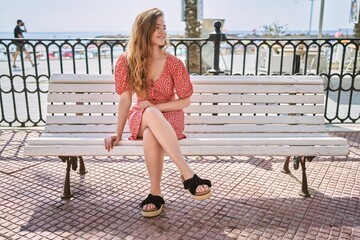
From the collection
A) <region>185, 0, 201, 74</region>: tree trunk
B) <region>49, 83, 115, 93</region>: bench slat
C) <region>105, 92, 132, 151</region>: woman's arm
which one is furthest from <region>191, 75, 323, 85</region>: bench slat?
<region>185, 0, 201, 74</region>: tree trunk

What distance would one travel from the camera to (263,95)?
12.6 feet

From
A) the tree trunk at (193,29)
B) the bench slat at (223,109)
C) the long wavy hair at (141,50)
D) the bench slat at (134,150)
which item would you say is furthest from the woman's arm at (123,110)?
the tree trunk at (193,29)

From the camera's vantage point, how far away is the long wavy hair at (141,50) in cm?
324

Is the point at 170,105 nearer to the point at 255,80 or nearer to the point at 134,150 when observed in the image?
the point at 134,150

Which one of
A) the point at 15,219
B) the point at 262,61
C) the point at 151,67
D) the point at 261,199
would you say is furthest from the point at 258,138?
the point at 262,61

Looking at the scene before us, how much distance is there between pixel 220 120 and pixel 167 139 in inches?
35.2

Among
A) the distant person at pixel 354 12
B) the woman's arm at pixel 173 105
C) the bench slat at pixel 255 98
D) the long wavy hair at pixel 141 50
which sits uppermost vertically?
the distant person at pixel 354 12

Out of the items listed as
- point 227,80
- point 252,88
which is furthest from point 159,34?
point 252,88

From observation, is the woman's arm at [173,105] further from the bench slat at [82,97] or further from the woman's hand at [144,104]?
the bench slat at [82,97]

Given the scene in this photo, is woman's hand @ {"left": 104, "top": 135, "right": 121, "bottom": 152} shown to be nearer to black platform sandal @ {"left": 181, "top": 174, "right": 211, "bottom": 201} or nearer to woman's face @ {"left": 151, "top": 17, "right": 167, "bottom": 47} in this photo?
black platform sandal @ {"left": 181, "top": 174, "right": 211, "bottom": 201}

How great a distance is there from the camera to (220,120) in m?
3.75

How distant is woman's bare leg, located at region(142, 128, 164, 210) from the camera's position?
3.11 metres

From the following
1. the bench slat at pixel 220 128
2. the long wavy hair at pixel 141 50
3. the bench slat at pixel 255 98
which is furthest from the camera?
the bench slat at pixel 255 98

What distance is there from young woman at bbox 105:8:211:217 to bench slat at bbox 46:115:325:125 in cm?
37
